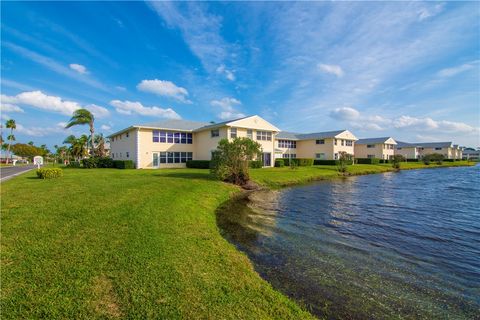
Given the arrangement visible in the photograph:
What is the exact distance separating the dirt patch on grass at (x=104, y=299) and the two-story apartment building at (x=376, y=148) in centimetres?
6329

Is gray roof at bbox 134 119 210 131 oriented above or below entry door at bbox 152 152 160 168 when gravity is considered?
above

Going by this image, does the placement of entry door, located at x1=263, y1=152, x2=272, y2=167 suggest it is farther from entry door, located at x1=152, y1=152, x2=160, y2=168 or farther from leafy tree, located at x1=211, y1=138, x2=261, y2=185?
Answer: entry door, located at x1=152, y1=152, x2=160, y2=168

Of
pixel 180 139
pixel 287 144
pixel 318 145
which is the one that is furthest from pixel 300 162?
pixel 180 139

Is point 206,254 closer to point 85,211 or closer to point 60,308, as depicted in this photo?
point 60,308

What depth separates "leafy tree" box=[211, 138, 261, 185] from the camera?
1872 cm

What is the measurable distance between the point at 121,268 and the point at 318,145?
45472 millimetres

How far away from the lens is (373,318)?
A: 4.28 meters

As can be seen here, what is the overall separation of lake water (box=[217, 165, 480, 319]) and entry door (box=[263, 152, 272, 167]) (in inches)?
783

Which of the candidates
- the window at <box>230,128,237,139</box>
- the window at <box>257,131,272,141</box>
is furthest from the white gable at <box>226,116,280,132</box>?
the window at <box>257,131,272,141</box>

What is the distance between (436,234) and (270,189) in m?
12.0

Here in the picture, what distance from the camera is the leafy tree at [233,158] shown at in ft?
61.4

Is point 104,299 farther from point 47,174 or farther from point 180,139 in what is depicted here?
point 180,139

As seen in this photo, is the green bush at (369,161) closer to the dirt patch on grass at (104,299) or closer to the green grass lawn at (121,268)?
the green grass lawn at (121,268)

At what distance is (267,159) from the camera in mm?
Answer: 34094
